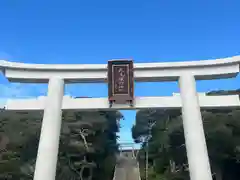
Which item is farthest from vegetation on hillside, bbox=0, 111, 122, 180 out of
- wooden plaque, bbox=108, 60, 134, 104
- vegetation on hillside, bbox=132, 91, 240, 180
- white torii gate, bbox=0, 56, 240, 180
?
wooden plaque, bbox=108, 60, 134, 104

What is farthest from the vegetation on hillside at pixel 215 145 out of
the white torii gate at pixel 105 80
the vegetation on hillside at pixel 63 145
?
the white torii gate at pixel 105 80

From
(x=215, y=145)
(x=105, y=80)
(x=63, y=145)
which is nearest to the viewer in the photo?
(x=105, y=80)

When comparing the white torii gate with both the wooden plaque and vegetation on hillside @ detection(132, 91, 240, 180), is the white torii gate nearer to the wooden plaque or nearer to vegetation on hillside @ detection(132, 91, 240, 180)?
the wooden plaque

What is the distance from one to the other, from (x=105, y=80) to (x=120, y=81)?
640 millimetres

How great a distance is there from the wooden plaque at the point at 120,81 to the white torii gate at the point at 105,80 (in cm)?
21

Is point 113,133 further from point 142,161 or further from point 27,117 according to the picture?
point 27,117

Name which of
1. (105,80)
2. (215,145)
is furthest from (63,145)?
(215,145)

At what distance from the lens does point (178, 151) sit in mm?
16203

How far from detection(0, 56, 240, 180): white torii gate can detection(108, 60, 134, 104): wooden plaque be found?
0.70 feet

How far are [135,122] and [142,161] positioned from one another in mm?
4426

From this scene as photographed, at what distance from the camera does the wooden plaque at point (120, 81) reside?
7496 mm

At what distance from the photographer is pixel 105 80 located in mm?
8086

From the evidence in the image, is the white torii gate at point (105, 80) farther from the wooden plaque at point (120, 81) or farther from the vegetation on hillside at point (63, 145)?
the vegetation on hillside at point (63, 145)

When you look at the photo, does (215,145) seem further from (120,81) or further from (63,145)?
(120,81)
